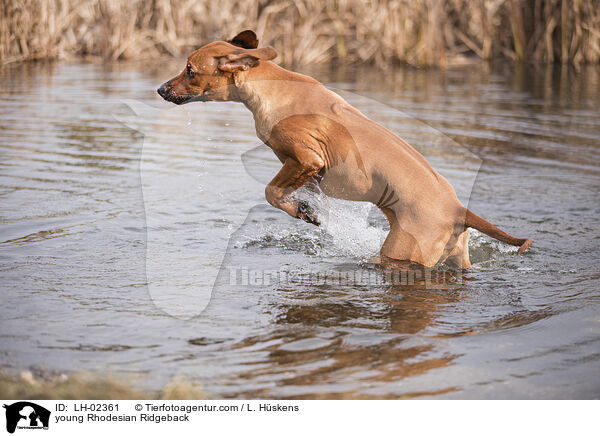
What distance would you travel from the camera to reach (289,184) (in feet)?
18.3

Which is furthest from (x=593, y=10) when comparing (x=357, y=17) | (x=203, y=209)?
(x=203, y=209)

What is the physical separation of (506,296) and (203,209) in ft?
9.95

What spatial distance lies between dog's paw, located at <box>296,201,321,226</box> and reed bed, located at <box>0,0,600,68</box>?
11.1 metres

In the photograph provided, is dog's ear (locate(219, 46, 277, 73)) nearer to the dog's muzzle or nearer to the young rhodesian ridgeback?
the young rhodesian ridgeback

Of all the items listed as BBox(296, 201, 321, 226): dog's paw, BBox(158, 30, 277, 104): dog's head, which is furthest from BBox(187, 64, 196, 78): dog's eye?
BBox(296, 201, 321, 226): dog's paw

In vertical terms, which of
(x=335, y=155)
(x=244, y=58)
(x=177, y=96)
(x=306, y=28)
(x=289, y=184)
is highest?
(x=306, y=28)

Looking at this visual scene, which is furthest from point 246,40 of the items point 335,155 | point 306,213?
point 306,213

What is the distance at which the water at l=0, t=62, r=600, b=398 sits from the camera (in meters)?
4.06

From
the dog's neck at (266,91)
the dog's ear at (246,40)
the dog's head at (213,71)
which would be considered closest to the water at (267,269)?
the dog's neck at (266,91)

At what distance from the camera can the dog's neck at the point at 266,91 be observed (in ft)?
18.3
